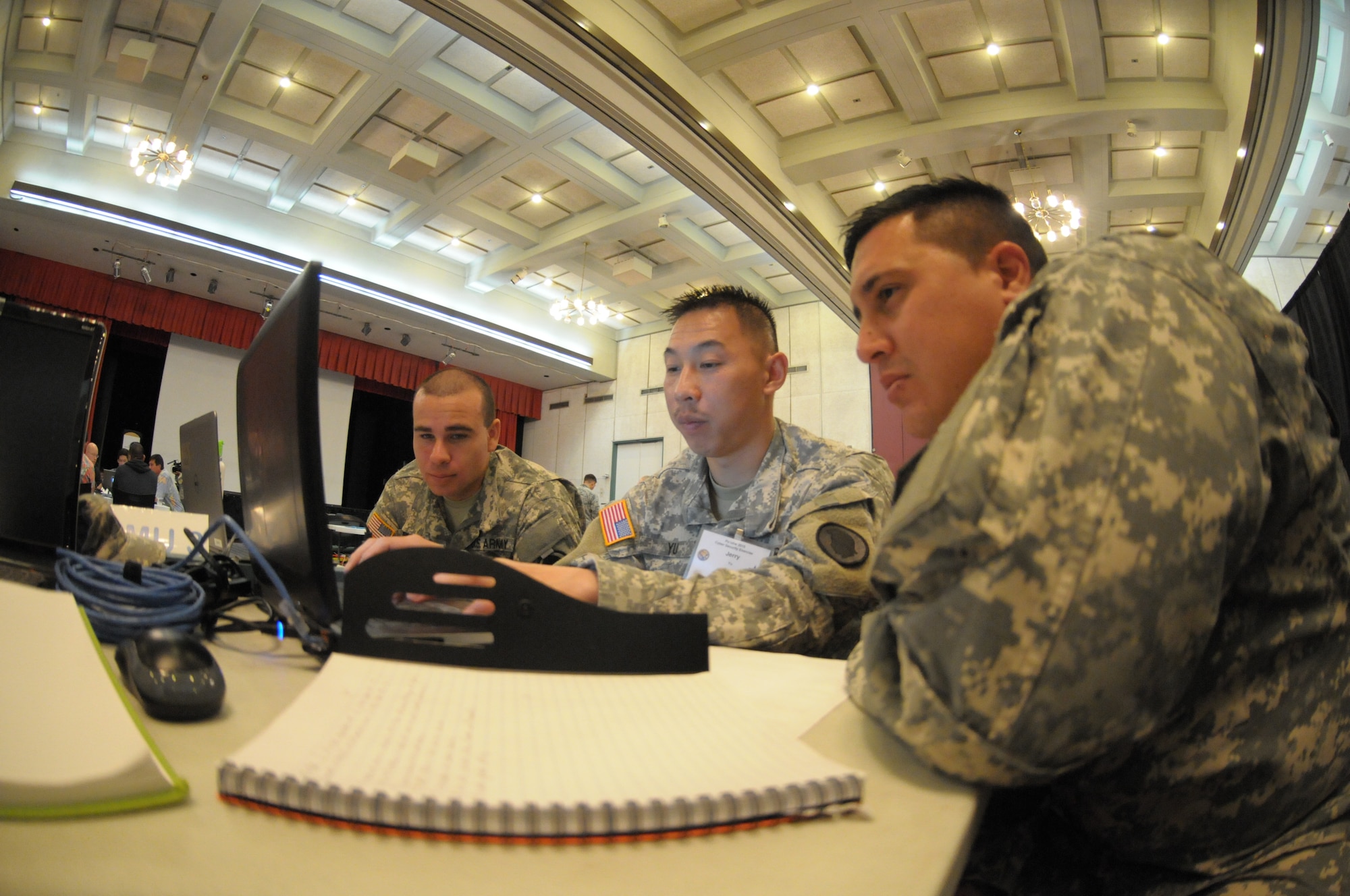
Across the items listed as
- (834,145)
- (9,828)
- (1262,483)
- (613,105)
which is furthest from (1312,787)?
(834,145)

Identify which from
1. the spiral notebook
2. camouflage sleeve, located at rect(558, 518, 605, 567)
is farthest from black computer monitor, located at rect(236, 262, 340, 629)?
camouflage sleeve, located at rect(558, 518, 605, 567)

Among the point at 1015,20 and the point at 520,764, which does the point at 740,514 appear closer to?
the point at 520,764

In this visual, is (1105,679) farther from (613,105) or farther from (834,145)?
(834,145)

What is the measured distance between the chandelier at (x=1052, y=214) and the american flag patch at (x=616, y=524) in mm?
4805

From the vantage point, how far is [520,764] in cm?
35

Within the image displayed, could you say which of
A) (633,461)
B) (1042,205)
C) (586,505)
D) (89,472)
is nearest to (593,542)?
(586,505)

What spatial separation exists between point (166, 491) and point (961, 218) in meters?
7.32

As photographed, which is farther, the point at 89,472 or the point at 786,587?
the point at 89,472

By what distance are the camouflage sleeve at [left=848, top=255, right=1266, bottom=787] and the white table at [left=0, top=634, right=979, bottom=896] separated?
0.07 metres

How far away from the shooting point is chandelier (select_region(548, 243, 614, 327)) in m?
7.85

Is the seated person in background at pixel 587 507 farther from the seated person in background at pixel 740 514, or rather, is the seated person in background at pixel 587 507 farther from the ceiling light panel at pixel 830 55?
the ceiling light panel at pixel 830 55

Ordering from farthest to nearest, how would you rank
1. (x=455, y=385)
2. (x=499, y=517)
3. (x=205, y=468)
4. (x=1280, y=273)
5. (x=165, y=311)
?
(x=165, y=311) < (x=1280, y=273) < (x=499, y=517) < (x=455, y=385) < (x=205, y=468)

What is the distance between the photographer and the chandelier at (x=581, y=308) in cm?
785

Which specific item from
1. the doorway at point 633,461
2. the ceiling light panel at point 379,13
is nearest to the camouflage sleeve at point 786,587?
the ceiling light panel at point 379,13
